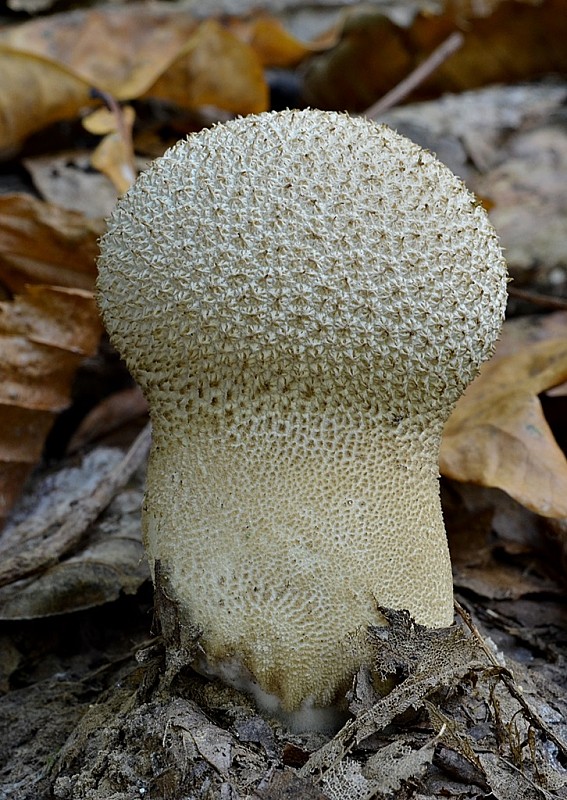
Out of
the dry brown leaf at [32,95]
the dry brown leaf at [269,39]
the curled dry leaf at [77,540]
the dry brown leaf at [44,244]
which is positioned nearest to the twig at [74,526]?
the curled dry leaf at [77,540]

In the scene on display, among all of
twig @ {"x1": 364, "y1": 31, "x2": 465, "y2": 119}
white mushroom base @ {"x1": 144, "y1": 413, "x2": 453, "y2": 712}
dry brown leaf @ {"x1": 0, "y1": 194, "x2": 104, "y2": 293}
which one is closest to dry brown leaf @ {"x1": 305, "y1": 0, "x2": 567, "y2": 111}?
twig @ {"x1": 364, "y1": 31, "x2": 465, "y2": 119}

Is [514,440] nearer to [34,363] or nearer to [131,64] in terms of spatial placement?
[34,363]

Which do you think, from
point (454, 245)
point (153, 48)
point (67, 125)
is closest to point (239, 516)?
point (454, 245)

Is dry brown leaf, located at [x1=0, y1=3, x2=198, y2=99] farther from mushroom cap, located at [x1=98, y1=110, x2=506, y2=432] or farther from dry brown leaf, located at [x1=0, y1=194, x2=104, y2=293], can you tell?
mushroom cap, located at [x1=98, y1=110, x2=506, y2=432]

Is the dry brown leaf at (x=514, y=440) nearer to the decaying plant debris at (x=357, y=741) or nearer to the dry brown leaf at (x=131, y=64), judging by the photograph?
the decaying plant debris at (x=357, y=741)

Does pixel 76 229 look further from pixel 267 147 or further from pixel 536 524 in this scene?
pixel 536 524

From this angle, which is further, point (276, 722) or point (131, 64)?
point (131, 64)

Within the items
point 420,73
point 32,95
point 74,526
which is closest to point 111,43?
point 32,95
